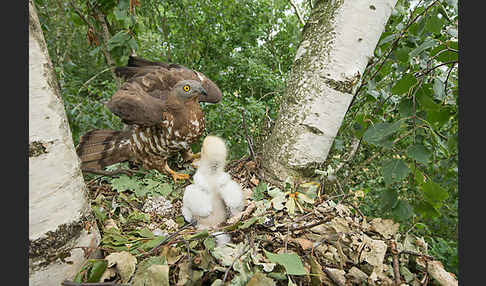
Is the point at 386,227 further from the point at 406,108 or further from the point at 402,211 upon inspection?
the point at 406,108

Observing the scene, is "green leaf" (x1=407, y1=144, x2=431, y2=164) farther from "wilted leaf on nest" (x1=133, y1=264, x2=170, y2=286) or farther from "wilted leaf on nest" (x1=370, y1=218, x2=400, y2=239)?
"wilted leaf on nest" (x1=133, y1=264, x2=170, y2=286)

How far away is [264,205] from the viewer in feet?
3.39

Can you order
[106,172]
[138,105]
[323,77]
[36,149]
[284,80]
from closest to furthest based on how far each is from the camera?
[36,149] → [323,77] → [138,105] → [106,172] → [284,80]

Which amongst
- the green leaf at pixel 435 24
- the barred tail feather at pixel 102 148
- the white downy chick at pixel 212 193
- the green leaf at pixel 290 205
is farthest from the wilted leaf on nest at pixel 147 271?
the green leaf at pixel 435 24

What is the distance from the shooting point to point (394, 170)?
0.78m

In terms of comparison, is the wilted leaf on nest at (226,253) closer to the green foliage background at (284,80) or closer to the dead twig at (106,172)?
the green foliage background at (284,80)

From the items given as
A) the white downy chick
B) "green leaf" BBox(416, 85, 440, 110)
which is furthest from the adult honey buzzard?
"green leaf" BBox(416, 85, 440, 110)

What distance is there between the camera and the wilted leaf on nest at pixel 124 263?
0.68 m

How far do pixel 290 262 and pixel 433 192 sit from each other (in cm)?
45

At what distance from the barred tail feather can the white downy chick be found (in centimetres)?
66

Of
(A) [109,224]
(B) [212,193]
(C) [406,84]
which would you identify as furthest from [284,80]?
(A) [109,224]

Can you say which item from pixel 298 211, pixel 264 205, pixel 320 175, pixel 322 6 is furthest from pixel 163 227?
pixel 322 6

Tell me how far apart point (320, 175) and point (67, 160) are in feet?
3.11

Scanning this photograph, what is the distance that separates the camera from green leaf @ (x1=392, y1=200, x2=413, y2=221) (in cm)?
81
